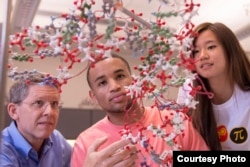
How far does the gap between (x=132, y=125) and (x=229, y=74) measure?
478 millimetres

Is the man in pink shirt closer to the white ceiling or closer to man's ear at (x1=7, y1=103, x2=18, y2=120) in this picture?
man's ear at (x1=7, y1=103, x2=18, y2=120)

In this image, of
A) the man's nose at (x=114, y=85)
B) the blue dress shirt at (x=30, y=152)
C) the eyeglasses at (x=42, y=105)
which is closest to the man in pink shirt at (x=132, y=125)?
the man's nose at (x=114, y=85)

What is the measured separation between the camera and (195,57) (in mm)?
797

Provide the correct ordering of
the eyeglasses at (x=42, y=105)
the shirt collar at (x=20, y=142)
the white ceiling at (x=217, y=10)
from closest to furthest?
the eyeglasses at (x=42, y=105) < the shirt collar at (x=20, y=142) < the white ceiling at (x=217, y=10)

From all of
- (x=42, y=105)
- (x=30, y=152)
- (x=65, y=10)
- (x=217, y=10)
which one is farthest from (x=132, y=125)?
(x=217, y=10)

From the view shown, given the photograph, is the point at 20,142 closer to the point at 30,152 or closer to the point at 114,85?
the point at 30,152

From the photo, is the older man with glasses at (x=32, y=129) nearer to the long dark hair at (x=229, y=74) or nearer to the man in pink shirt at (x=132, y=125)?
the man in pink shirt at (x=132, y=125)

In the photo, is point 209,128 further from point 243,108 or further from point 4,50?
point 4,50

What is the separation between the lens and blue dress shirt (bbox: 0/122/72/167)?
119cm

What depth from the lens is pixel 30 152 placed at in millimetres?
1249

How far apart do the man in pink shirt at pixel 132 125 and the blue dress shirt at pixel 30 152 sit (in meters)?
0.26

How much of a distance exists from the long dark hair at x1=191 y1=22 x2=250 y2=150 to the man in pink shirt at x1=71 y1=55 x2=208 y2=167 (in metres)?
0.06

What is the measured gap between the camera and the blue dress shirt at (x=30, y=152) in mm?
1186

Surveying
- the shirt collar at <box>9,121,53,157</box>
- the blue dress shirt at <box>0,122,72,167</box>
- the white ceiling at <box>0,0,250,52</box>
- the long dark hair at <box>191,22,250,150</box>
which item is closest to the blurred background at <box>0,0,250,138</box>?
the white ceiling at <box>0,0,250,52</box>
